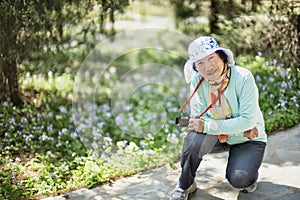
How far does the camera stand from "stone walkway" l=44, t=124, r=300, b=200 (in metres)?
3.42

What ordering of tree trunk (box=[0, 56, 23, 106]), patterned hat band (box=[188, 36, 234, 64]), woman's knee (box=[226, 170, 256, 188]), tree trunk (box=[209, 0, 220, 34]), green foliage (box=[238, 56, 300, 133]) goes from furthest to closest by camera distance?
tree trunk (box=[209, 0, 220, 34]) → tree trunk (box=[0, 56, 23, 106]) → green foliage (box=[238, 56, 300, 133]) → woman's knee (box=[226, 170, 256, 188]) → patterned hat band (box=[188, 36, 234, 64])

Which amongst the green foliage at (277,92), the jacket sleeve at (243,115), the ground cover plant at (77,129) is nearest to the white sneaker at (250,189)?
the jacket sleeve at (243,115)

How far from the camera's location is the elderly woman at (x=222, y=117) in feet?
10.1

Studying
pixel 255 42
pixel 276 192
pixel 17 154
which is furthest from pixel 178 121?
pixel 255 42

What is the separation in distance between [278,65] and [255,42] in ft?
2.15

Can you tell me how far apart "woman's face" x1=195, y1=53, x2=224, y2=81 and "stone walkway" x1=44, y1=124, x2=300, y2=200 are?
35.4 inches

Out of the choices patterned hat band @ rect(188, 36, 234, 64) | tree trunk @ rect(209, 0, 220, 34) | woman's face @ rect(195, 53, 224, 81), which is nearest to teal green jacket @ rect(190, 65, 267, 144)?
woman's face @ rect(195, 53, 224, 81)

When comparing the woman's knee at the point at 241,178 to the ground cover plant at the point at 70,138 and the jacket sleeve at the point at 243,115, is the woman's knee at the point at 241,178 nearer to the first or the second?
the jacket sleeve at the point at 243,115

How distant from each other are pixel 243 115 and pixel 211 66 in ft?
1.23

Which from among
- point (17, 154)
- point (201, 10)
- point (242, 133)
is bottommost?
point (17, 154)

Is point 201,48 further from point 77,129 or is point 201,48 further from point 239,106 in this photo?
point 77,129

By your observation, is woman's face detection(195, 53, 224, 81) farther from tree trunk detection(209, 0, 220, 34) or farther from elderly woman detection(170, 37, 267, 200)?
tree trunk detection(209, 0, 220, 34)

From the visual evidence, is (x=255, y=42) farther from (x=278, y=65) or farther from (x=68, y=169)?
(x=68, y=169)

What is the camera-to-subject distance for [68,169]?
399cm
